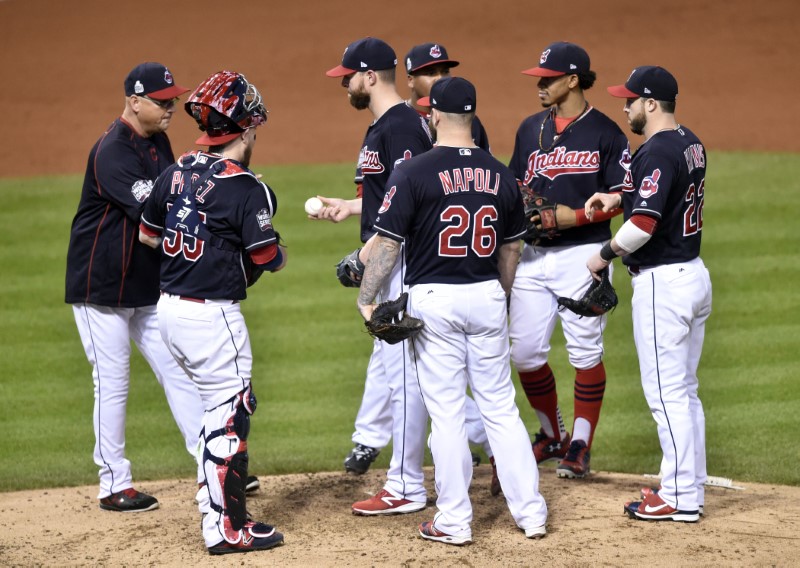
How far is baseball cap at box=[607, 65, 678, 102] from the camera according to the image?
5.14 metres

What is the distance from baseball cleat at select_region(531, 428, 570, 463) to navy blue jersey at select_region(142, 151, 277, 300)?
2157mm

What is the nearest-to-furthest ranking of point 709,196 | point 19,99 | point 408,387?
1. point 408,387
2. point 709,196
3. point 19,99

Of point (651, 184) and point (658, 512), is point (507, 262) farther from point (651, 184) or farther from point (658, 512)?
point (658, 512)

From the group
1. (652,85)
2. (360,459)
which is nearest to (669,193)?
(652,85)

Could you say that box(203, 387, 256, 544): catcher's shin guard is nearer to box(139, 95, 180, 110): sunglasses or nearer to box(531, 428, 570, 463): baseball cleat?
box(139, 95, 180, 110): sunglasses

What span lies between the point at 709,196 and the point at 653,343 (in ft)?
26.9

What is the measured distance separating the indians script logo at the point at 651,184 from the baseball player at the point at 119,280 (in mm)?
2288

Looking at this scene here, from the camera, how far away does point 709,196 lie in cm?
1291

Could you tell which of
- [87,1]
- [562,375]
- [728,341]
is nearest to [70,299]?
[562,375]

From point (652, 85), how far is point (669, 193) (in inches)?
19.9

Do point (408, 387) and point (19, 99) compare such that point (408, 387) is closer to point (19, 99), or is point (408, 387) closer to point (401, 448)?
point (401, 448)

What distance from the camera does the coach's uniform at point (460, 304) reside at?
4.79 m

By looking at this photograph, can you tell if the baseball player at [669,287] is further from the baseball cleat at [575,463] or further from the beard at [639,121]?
the baseball cleat at [575,463]

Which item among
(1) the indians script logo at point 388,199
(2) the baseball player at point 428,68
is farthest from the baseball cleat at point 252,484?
(2) the baseball player at point 428,68
